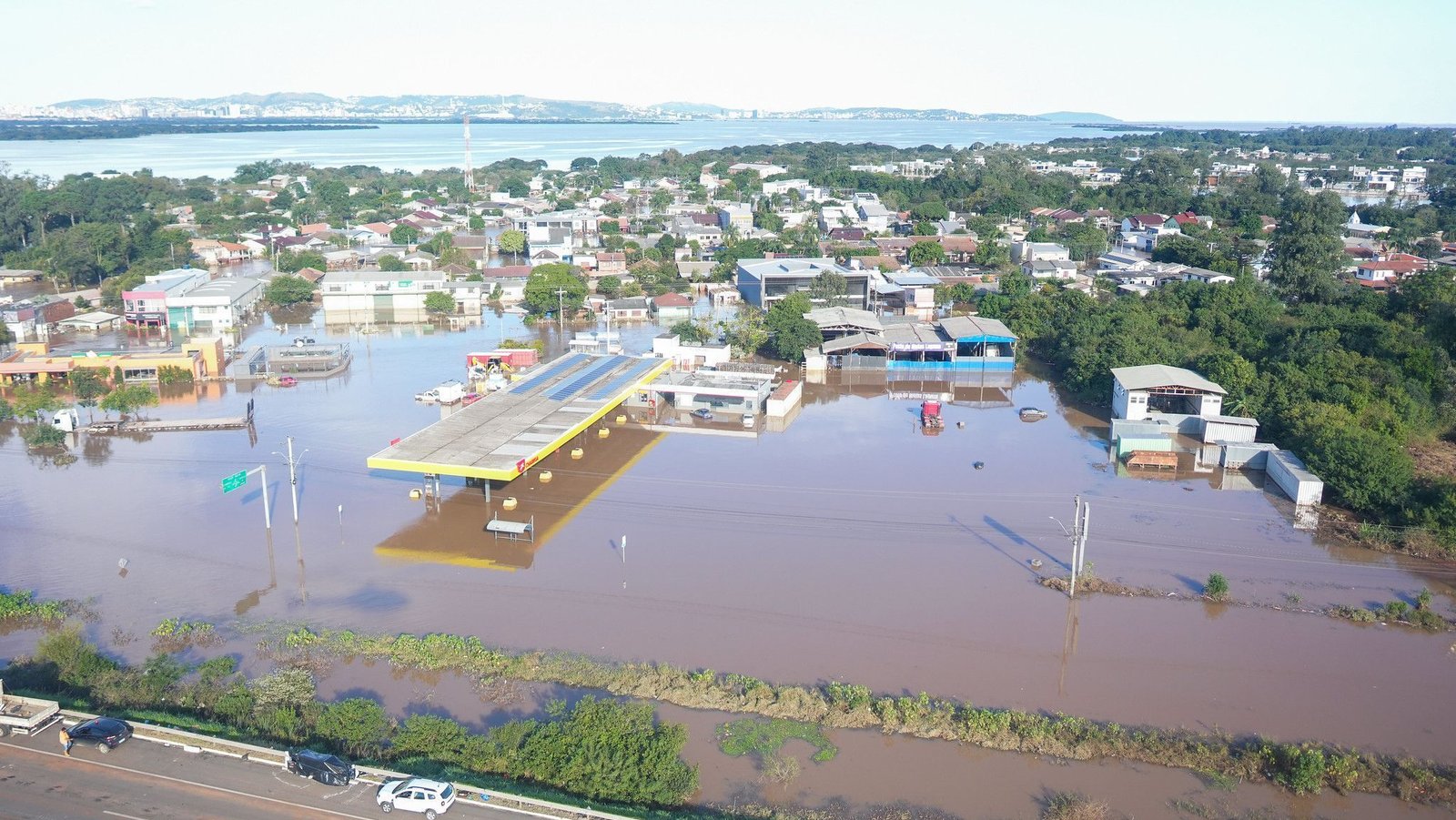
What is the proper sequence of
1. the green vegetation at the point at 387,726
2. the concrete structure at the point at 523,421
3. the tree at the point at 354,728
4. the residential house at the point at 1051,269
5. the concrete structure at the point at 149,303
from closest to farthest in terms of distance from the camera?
the green vegetation at the point at 387,726 < the tree at the point at 354,728 < the concrete structure at the point at 523,421 < the concrete structure at the point at 149,303 < the residential house at the point at 1051,269

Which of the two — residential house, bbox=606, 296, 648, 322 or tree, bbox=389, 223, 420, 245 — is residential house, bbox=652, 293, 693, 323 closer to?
residential house, bbox=606, 296, 648, 322

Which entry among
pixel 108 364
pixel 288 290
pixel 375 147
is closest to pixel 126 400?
pixel 108 364

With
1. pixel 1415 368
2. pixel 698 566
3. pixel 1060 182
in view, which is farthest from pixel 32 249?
pixel 1060 182

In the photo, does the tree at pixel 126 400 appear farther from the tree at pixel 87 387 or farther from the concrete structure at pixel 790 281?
the concrete structure at pixel 790 281

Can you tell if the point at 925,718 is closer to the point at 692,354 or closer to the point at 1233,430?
the point at 1233,430

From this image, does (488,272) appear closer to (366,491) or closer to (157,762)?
(366,491)

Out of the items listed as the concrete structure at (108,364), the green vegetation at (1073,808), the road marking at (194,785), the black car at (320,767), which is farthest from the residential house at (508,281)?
the green vegetation at (1073,808)
